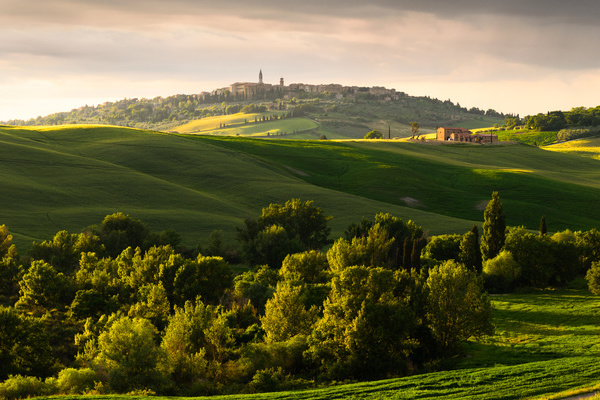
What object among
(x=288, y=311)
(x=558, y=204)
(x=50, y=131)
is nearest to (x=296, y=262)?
(x=288, y=311)

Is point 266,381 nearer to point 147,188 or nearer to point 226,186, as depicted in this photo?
point 147,188

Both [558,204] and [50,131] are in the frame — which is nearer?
[558,204]

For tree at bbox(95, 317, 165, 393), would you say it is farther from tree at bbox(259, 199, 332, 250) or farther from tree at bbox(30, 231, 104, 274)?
tree at bbox(259, 199, 332, 250)

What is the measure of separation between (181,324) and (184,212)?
6945 cm

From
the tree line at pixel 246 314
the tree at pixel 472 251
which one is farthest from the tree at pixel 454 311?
the tree at pixel 472 251

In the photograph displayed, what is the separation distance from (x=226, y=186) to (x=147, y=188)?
826 inches

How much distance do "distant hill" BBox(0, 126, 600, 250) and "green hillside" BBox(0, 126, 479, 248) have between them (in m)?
0.28

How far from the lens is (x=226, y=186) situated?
14725cm

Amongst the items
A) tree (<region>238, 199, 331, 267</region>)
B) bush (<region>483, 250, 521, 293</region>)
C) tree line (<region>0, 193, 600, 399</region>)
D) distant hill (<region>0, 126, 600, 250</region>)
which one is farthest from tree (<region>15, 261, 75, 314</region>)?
bush (<region>483, 250, 521, 293</region>)

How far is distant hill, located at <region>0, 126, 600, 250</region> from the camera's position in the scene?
4577 inches

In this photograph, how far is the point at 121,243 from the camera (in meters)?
98.2

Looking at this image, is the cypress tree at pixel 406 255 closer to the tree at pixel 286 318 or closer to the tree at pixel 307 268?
the tree at pixel 307 268

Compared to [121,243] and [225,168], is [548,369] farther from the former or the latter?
[225,168]

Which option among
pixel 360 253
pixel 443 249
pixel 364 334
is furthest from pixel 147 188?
pixel 364 334
